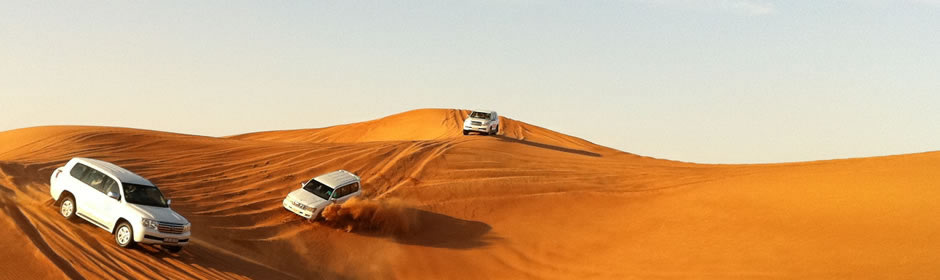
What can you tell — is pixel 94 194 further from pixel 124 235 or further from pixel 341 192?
pixel 341 192

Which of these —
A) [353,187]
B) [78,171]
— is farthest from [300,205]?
[78,171]

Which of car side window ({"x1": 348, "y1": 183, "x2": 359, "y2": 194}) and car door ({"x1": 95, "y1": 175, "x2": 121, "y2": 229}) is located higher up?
car side window ({"x1": 348, "y1": 183, "x2": 359, "y2": 194})

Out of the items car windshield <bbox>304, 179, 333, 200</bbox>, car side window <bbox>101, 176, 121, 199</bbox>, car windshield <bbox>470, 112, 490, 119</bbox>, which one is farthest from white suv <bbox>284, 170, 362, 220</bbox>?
car windshield <bbox>470, 112, 490, 119</bbox>

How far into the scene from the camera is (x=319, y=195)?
22.0 meters

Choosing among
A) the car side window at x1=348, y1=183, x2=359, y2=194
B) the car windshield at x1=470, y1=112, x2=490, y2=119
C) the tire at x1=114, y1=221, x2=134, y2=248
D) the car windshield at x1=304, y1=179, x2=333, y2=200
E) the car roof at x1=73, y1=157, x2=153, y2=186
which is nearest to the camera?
the tire at x1=114, y1=221, x2=134, y2=248

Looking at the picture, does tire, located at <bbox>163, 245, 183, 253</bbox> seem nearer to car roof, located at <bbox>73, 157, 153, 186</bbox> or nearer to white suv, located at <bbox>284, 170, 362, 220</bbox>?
car roof, located at <bbox>73, 157, 153, 186</bbox>

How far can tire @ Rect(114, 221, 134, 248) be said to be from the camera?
15.0 metres

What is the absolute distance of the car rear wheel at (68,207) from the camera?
15.9m

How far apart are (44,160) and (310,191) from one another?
30.2 ft

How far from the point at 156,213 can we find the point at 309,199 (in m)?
6.57

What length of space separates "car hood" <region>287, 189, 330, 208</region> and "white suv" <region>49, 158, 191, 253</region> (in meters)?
5.55

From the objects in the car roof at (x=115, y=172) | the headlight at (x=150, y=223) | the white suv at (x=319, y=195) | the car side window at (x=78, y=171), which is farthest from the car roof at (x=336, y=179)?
the headlight at (x=150, y=223)

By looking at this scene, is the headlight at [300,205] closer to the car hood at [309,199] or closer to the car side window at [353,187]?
the car hood at [309,199]

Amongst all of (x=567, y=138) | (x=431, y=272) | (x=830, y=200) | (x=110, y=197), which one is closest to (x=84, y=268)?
(x=110, y=197)
